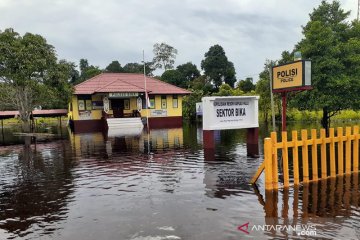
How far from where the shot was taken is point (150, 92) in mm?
36312

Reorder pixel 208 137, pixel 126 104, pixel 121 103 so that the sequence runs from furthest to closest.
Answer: pixel 126 104
pixel 121 103
pixel 208 137

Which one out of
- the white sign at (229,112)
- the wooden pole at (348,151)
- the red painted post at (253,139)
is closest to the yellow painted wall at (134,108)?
the red painted post at (253,139)

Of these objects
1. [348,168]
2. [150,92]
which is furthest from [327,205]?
[150,92]

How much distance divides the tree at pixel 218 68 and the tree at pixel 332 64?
39.4 m

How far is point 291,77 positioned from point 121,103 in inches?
1142

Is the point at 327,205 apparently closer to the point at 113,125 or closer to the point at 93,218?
the point at 93,218

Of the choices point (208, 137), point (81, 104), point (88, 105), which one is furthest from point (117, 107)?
point (208, 137)

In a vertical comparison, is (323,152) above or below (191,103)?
below

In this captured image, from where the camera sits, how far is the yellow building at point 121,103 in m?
34.1

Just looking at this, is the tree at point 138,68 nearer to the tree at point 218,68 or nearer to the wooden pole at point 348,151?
the tree at point 218,68

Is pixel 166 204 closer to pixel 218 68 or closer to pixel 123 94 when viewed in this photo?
pixel 123 94

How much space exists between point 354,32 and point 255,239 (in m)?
19.9

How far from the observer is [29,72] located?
26.1 metres

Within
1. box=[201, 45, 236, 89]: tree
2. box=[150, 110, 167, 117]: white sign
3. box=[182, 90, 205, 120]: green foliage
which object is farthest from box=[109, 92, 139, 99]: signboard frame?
box=[201, 45, 236, 89]: tree
